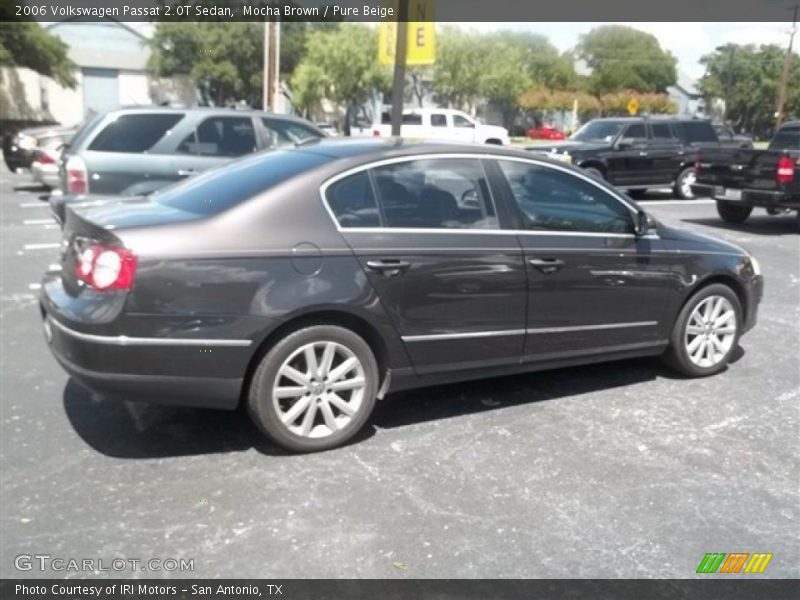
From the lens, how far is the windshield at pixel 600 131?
661 inches

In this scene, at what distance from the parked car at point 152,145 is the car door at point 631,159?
904cm

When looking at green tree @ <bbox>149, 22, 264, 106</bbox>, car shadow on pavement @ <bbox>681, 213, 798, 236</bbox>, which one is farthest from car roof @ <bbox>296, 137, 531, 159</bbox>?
green tree @ <bbox>149, 22, 264, 106</bbox>

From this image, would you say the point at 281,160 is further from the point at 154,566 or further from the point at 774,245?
the point at 774,245

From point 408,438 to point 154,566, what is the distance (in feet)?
5.42

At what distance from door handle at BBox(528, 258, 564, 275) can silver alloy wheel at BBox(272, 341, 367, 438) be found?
1.20 metres

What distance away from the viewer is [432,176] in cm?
449

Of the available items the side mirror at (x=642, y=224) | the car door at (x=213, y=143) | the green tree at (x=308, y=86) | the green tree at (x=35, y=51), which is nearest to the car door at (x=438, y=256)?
the side mirror at (x=642, y=224)

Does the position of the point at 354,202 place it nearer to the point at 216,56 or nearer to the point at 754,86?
the point at 216,56

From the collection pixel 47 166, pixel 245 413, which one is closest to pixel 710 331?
pixel 245 413

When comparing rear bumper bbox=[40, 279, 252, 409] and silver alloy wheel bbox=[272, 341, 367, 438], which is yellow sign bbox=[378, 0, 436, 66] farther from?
rear bumper bbox=[40, 279, 252, 409]

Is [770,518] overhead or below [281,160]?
below
